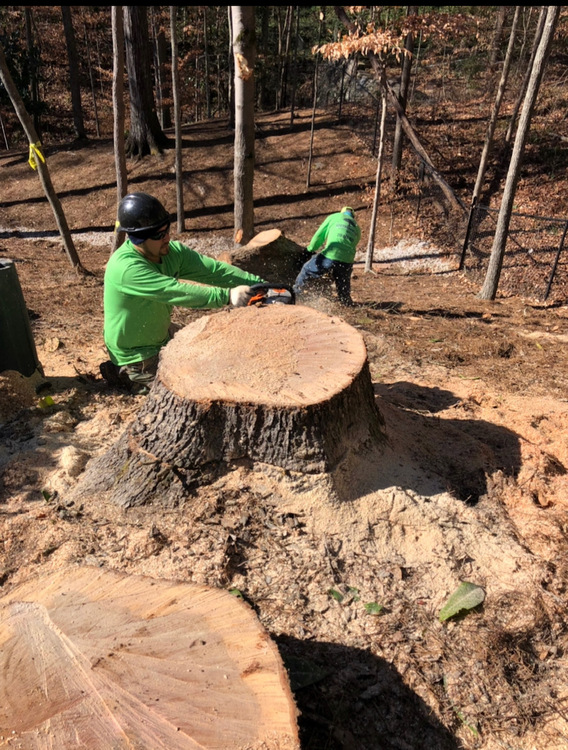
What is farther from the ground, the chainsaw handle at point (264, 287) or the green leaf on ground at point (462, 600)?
the chainsaw handle at point (264, 287)

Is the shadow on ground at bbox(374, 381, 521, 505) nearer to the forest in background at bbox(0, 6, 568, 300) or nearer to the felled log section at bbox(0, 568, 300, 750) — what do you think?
the felled log section at bbox(0, 568, 300, 750)

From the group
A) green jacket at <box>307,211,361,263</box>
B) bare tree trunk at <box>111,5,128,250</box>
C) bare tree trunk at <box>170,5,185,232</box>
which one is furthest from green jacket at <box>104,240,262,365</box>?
bare tree trunk at <box>170,5,185,232</box>

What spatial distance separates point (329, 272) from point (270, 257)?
3.10ft

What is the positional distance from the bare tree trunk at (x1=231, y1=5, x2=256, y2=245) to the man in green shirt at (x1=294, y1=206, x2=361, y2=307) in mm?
1199

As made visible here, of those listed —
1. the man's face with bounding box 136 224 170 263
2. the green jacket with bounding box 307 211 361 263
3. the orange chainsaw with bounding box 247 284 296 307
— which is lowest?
the green jacket with bounding box 307 211 361 263

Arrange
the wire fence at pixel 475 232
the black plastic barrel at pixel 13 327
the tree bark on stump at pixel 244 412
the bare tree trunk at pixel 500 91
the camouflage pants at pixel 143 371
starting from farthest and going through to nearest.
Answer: the bare tree trunk at pixel 500 91
the wire fence at pixel 475 232
the black plastic barrel at pixel 13 327
the camouflage pants at pixel 143 371
the tree bark on stump at pixel 244 412

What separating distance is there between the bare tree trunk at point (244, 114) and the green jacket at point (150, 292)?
450 cm

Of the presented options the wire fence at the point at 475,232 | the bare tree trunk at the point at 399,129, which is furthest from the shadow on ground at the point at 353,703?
the bare tree trunk at the point at 399,129

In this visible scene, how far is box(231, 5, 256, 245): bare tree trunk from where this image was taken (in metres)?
6.99

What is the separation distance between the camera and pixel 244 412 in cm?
260

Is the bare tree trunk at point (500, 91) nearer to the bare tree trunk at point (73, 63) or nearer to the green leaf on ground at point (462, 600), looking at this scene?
the green leaf on ground at point (462, 600)

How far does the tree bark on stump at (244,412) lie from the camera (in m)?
2.62

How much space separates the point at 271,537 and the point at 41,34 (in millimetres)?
32077

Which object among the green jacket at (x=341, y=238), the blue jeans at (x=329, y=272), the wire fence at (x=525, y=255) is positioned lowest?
the wire fence at (x=525, y=255)
